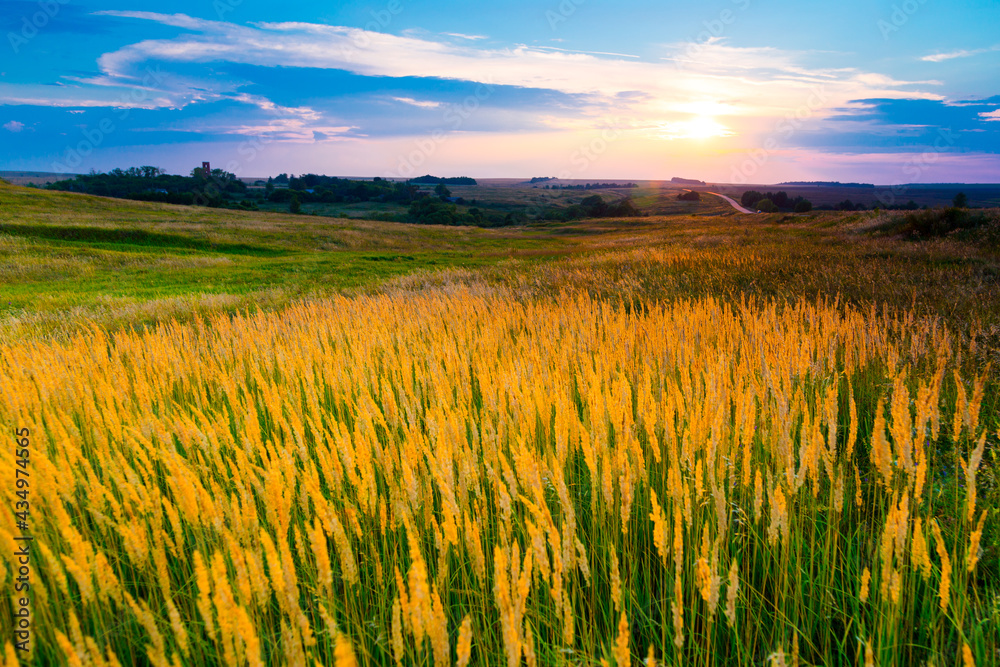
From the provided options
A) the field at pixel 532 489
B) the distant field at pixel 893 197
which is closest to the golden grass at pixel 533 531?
the field at pixel 532 489

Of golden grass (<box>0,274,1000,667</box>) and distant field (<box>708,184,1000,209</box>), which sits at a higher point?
distant field (<box>708,184,1000,209</box>)

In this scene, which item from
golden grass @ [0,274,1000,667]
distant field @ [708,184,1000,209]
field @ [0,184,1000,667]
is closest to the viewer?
golden grass @ [0,274,1000,667]

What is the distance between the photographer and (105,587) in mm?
1499

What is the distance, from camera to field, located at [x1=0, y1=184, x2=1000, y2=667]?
60.0 inches

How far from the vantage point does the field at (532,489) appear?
152cm

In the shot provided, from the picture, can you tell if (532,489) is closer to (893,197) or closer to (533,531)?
(533,531)

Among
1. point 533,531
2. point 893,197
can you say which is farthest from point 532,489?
point 893,197

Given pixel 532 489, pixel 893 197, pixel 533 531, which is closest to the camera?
pixel 533 531

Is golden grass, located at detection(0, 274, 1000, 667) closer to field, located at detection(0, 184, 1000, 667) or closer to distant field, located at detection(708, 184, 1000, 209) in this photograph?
field, located at detection(0, 184, 1000, 667)

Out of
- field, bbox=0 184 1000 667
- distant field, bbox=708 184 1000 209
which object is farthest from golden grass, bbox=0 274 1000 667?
distant field, bbox=708 184 1000 209

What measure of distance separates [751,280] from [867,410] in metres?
5.93

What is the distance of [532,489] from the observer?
172cm

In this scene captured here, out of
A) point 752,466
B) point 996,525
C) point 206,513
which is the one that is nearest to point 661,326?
point 752,466

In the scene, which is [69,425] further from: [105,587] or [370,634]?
[370,634]
